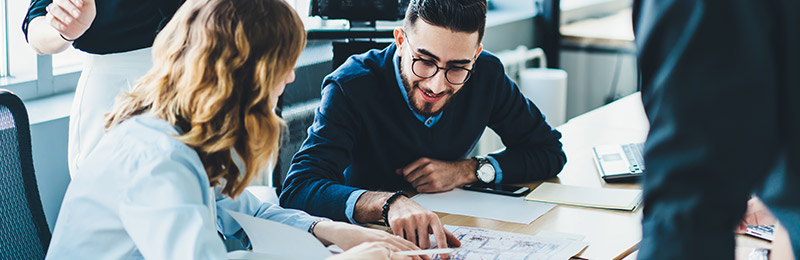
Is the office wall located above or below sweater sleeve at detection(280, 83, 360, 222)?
below

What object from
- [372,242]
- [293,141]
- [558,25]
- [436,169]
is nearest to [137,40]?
[293,141]

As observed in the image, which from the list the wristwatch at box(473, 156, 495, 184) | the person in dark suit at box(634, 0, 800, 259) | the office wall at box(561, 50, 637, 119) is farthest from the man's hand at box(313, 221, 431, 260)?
the office wall at box(561, 50, 637, 119)

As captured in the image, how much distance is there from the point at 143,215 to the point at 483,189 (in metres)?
0.93

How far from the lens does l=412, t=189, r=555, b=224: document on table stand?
5.39 ft

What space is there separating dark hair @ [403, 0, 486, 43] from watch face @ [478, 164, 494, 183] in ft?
1.08

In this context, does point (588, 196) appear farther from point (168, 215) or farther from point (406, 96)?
point (168, 215)

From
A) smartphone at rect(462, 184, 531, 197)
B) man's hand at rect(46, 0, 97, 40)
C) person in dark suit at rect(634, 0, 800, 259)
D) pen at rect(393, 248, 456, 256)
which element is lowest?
smartphone at rect(462, 184, 531, 197)

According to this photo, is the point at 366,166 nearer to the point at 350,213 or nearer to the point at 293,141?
the point at 293,141

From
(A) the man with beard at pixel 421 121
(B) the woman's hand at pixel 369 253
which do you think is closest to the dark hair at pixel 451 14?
Result: (A) the man with beard at pixel 421 121

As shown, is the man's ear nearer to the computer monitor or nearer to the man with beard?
the man with beard

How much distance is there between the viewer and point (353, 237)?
1398 mm

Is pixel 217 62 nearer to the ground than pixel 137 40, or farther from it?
farther from it

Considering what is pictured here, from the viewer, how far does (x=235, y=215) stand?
1.25m

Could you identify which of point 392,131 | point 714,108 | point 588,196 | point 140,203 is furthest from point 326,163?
point 714,108
